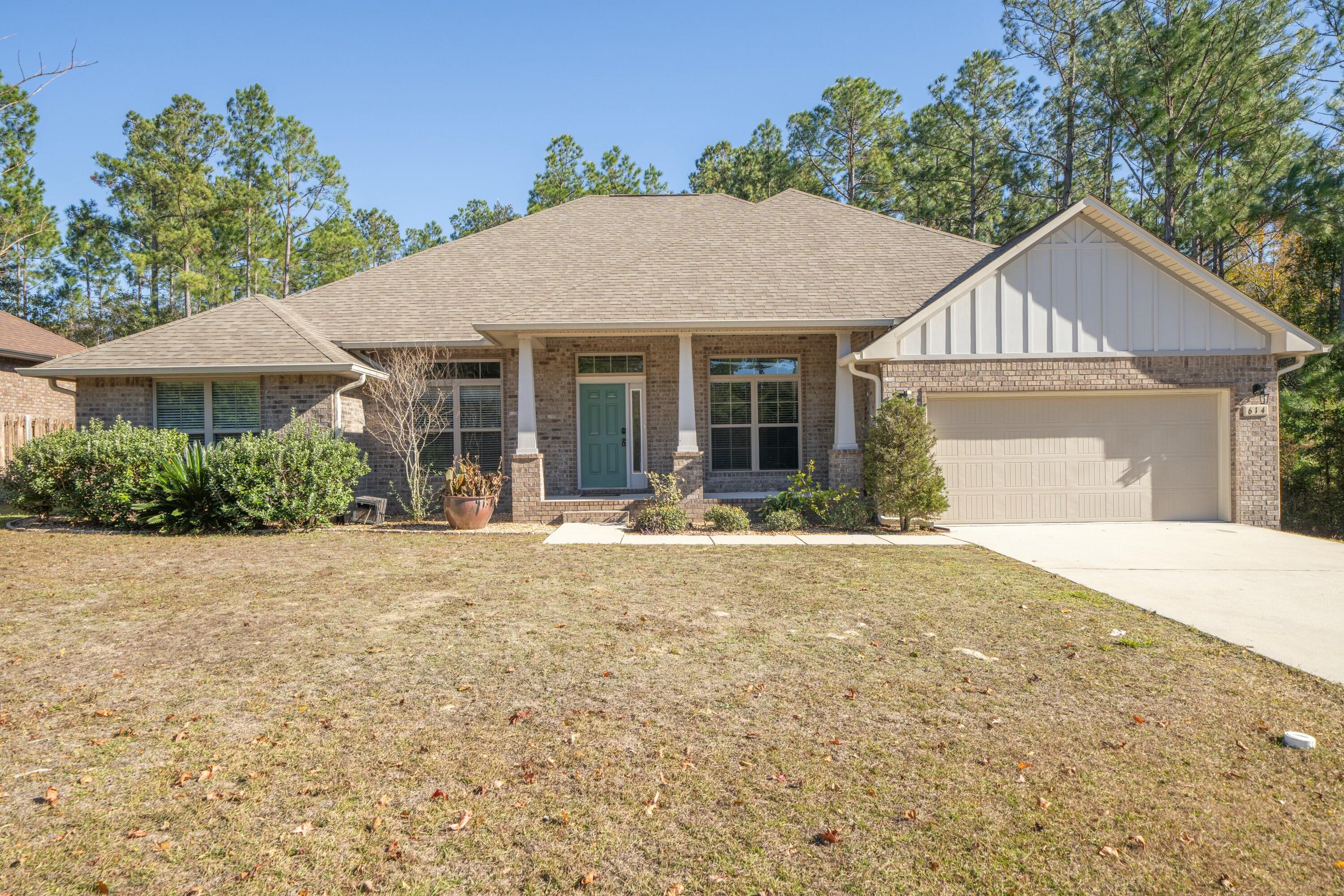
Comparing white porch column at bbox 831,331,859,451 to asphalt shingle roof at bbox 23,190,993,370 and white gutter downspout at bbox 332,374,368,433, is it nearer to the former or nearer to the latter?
asphalt shingle roof at bbox 23,190,993,370

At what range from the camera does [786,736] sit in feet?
12.1

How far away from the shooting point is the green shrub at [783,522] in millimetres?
11117

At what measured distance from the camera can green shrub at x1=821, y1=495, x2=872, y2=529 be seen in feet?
36.3

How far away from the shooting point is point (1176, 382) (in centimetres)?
1129

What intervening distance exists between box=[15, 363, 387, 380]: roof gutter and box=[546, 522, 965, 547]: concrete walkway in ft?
14.7

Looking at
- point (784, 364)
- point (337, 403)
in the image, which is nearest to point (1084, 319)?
point (784, 364)

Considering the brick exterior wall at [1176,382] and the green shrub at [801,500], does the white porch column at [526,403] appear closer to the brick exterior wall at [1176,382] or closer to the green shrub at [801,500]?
the green shrub at [801,500]

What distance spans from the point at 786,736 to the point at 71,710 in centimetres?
385

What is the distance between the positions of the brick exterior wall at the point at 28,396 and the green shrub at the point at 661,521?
15.6m

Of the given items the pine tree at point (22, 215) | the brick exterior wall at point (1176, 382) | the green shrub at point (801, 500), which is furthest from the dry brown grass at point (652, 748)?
the pine tree at point (22, 215)

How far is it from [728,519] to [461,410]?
5.73 meters

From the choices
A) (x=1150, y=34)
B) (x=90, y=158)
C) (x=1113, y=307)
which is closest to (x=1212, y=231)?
(x=1150, y=34)

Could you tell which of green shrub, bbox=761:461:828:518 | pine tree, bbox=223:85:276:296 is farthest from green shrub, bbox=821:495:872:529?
pine tree, bbox=223:85:276:296

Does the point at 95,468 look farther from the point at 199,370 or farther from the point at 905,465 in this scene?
the point at 905,465
